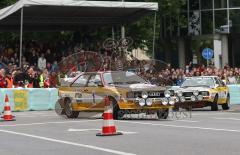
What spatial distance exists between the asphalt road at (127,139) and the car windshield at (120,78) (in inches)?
84.1

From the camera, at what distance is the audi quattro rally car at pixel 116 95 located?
66.4 feet

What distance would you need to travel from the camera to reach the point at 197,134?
15.1 meters

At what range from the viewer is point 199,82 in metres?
28.5

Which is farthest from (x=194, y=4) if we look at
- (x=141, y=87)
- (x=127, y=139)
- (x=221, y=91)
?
(x=127, y=139)

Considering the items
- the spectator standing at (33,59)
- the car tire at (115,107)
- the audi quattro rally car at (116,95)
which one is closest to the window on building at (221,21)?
the spectator standing at (33,59)

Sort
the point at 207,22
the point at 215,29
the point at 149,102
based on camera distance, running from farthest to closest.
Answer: the point at 207,22, the point at 215,29, the point at 149,102

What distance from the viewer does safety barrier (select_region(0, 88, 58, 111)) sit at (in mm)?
29812

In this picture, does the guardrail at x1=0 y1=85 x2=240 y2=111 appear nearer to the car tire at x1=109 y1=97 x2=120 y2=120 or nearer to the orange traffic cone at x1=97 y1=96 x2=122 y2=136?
the car tire at x1=109 y1=97 x2=120 y2=120

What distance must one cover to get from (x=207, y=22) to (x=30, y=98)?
25.2 metres

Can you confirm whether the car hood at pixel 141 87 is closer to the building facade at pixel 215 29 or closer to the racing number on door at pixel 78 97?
the racing number on door at pixel 78 97

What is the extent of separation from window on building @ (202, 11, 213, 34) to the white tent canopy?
49.8ft

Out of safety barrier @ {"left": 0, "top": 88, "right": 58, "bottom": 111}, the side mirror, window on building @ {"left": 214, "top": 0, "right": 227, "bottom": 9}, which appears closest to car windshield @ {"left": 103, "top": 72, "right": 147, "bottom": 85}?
the side mirror

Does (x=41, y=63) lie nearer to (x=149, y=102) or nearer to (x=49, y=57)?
(x=49, y=57)

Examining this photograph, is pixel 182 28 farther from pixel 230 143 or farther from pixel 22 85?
pixel 230 143
